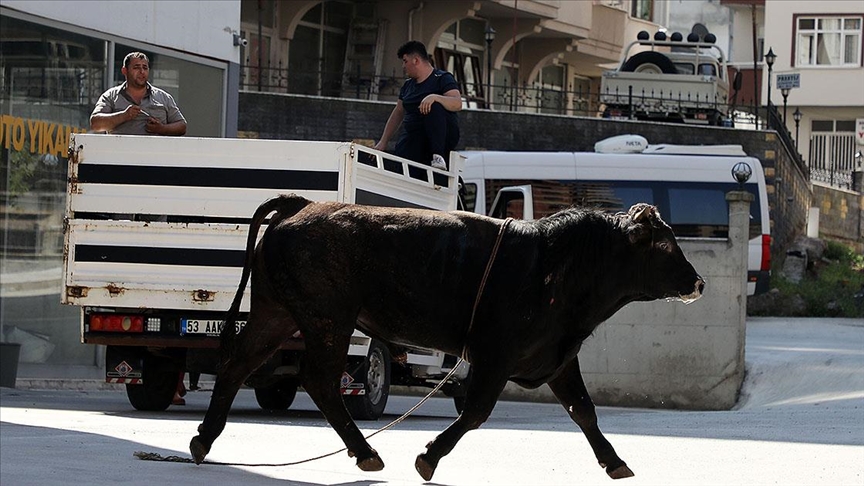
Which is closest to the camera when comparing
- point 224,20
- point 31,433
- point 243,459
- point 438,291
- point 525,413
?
point 438,291

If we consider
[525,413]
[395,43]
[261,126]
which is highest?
[395,43]

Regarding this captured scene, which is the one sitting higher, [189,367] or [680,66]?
[680,66]

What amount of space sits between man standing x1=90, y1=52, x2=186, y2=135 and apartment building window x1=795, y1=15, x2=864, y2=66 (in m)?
47.3

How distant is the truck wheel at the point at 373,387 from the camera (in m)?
14.1

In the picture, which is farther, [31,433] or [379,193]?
[379,193]

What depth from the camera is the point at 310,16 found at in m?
40.6

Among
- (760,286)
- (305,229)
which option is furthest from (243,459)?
(760,286)

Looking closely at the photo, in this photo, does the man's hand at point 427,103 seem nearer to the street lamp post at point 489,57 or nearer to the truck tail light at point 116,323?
the truck tail light at point 116,323

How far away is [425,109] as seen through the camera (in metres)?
12.9

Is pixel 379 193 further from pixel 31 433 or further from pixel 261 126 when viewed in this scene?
pixel 261 126

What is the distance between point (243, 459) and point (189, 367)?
3703mm

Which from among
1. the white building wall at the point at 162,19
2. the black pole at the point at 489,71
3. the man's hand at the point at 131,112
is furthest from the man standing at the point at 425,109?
the black pole at the point at 489,71

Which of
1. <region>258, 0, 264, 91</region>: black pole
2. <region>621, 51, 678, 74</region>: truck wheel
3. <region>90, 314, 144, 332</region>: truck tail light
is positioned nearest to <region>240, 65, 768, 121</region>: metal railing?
<region>258, 0, 264, 91</region>: black pole

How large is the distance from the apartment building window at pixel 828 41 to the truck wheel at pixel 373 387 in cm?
4641
